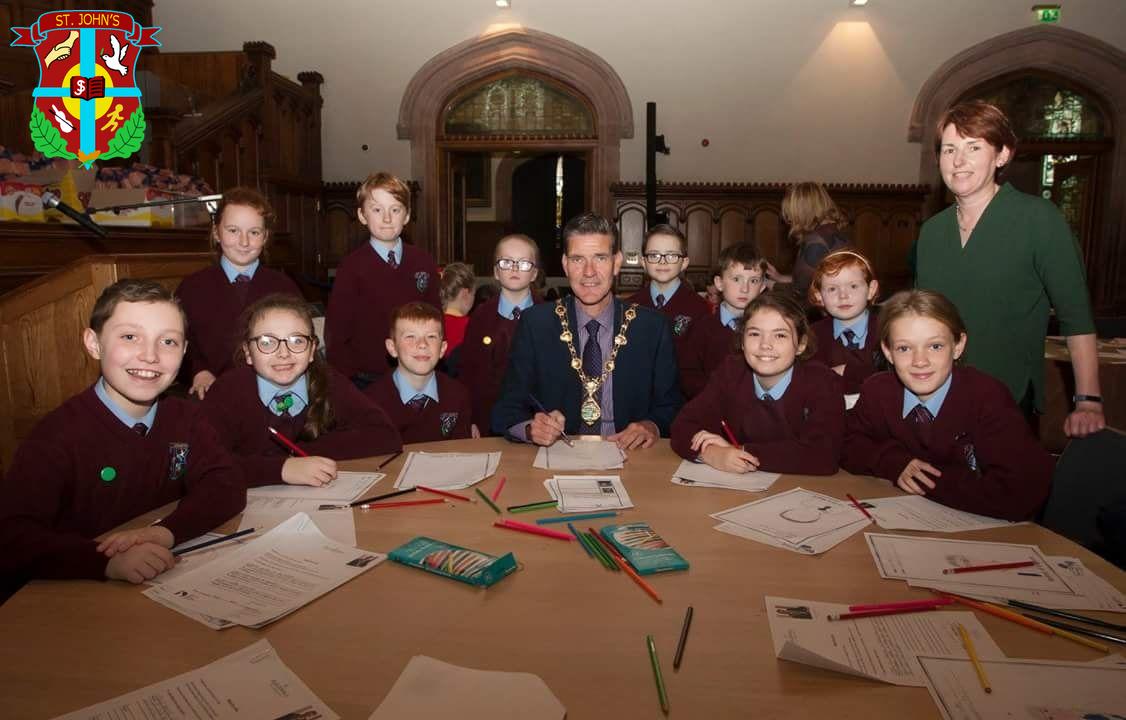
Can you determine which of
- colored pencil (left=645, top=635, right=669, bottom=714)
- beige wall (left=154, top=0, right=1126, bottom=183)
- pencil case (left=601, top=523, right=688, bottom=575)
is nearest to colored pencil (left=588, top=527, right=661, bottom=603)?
pencil case (left=601, top=523, right=688, bottom=575)

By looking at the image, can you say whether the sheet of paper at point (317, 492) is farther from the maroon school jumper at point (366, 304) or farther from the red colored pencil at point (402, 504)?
the maroon school jumper at point (366, 304)

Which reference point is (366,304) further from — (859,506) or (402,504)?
(859,506)

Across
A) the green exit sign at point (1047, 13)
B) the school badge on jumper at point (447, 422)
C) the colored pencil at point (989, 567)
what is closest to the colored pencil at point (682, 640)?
the colored pencil at point (989, 567)

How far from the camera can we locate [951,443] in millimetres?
1998

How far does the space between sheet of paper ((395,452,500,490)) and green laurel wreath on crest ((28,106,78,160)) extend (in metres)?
6.94

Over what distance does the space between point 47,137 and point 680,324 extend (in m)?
6.86

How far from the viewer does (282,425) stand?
7.38 feet

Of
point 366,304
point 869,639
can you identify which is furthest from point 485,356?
point 869,639

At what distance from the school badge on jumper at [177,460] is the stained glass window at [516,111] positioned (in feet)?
24.6

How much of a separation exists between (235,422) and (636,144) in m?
7.08

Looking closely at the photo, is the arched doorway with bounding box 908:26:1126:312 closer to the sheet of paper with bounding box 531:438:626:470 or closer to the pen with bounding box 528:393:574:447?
the pen with bounding box 528:393:574:447

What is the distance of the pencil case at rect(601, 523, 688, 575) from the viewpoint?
1385mm

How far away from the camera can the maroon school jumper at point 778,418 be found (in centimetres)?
202

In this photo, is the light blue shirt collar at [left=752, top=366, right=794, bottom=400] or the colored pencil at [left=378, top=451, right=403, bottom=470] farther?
the light blue shirt collar at [left=752, top=366, right=794, bottom=400]
